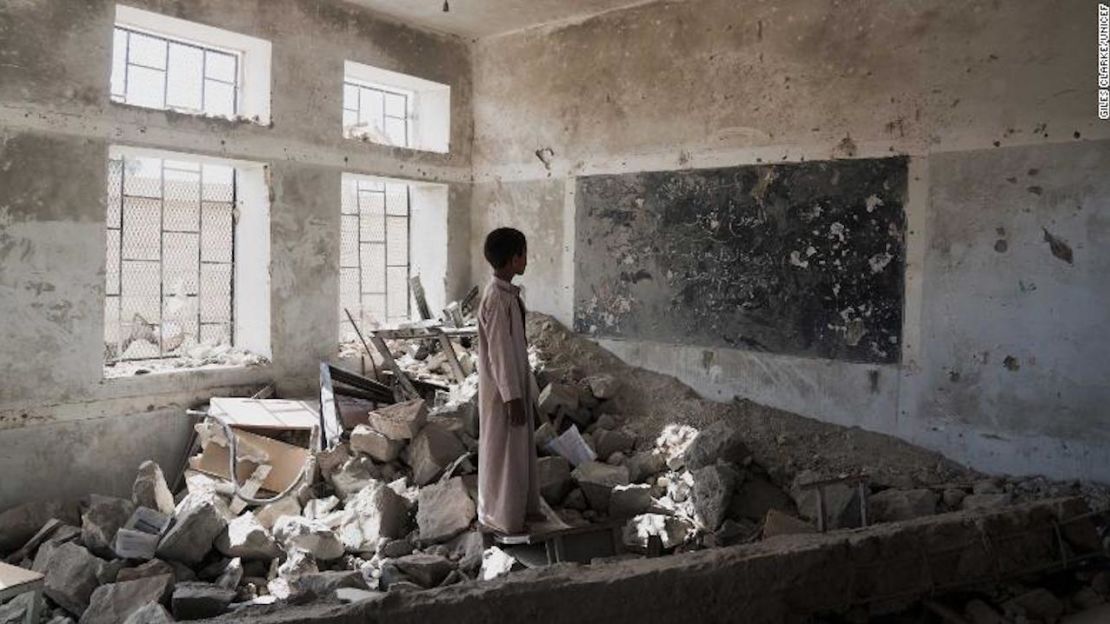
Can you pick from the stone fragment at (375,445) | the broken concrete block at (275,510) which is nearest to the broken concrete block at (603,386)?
the stone fragment at (375,445)

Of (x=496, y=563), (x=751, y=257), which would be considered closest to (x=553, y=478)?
(x=496, y=563)

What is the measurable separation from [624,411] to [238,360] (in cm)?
316

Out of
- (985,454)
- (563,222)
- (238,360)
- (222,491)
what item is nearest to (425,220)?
(563,222)

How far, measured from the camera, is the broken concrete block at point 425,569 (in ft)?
13.0

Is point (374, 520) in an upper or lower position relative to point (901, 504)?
lower

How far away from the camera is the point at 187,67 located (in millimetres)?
6109

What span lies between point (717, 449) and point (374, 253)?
4.05m

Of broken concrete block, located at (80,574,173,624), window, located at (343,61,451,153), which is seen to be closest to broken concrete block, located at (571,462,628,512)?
broken concrete block, located at (80,574,173,624)

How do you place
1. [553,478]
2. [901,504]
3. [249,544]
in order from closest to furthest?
[249,544]
[901,504]
[553,478]

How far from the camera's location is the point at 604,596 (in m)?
2.94

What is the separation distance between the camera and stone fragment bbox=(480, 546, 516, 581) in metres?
4.06

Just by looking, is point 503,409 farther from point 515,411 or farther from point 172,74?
point 172,74

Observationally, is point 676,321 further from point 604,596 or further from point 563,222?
point 604,596

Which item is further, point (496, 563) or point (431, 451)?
point (431, 451)
